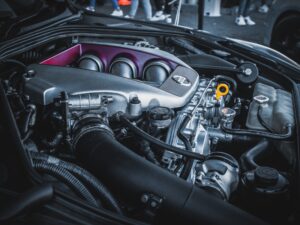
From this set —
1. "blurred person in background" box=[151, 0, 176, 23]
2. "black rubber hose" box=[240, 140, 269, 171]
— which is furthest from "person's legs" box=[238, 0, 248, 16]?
"black rubber hose" box=[240, 140, 269, 171]

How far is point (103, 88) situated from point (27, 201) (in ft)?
1.95

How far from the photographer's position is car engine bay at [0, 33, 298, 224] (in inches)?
35.6

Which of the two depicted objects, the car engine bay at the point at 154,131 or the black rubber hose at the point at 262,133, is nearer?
the car engine bay at the point at 154,131

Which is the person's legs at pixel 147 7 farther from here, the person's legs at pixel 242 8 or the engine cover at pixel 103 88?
the engine cover at pixel 103 88

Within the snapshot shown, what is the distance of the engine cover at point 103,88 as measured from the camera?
1221 millimetres

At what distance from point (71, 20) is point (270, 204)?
149 cm

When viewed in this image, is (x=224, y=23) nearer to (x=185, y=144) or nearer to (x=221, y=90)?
(x=221, y=90)

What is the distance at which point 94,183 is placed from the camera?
92 centimetres

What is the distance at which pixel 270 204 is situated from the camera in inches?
37.8

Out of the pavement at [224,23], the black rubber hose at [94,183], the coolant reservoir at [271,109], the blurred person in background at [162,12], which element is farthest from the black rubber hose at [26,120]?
the blurred person in background at [162,12]

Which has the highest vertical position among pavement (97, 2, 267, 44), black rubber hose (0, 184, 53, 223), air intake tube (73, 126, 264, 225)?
black rubber hose (0, 184, 53, 223)

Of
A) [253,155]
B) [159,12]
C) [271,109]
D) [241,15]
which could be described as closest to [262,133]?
[253,155]

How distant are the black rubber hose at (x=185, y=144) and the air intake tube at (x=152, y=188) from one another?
0.09m

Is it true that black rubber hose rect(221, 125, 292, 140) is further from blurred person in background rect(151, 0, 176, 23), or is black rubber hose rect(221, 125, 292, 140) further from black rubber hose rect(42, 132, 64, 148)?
blurred person in background rect(151, 0, 176, 23)
